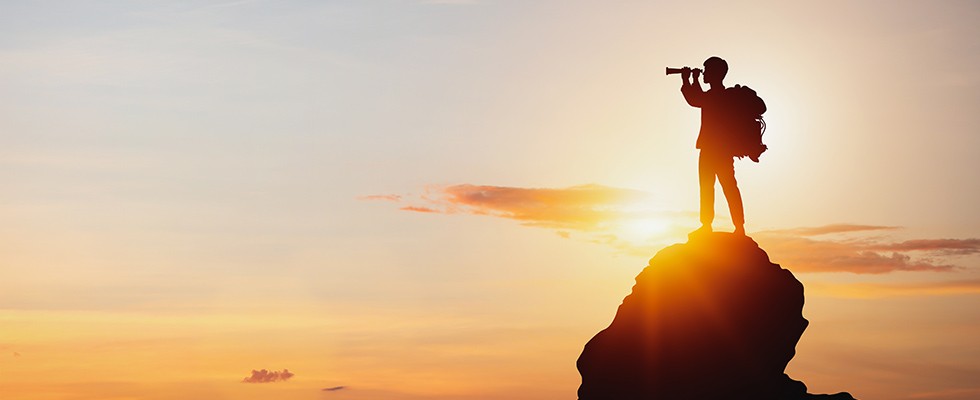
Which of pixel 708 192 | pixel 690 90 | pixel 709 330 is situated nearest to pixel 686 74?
pixel 690 90

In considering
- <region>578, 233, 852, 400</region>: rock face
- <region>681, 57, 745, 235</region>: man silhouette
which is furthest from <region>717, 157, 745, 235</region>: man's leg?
<region>578, 233, 852, 400</region>: rock face

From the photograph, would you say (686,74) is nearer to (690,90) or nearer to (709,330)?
(690,90)

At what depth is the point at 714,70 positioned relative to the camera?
121 feet

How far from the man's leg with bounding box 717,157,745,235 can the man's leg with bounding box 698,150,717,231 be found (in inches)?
9.2

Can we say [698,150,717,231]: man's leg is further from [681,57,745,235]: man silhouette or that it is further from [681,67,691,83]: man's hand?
[681,67,691,83]: man's hand

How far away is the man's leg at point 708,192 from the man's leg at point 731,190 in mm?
234

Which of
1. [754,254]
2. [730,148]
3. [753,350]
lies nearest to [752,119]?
[730,148]

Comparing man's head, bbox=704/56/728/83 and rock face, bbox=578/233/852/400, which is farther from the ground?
man's head, bbox=704/56/728/83

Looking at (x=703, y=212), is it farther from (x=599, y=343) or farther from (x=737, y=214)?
(x=599, y=343)

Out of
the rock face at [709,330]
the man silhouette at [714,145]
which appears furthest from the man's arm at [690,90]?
the rock face at [709,330]

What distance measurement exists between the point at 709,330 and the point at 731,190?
13.0 ft

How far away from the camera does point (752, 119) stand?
37000 millimetres

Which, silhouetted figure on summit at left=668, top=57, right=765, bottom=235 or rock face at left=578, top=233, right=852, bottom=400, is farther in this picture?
silhouetted figure on summit at left=668, top=57, right=765, bottom=235

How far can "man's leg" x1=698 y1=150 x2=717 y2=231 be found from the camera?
36.9m
